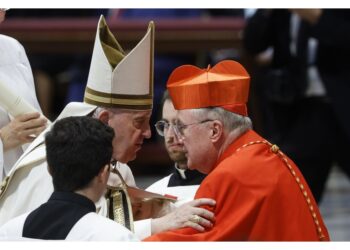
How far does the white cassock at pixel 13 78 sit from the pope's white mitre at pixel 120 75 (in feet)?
1.32

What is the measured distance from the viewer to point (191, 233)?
4.61 m

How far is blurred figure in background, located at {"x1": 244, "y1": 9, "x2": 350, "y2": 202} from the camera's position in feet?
25.2

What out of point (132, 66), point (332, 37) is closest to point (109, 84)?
point (132, 66)

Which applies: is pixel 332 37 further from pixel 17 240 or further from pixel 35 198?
pixel 17 240

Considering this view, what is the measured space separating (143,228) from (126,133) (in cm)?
49

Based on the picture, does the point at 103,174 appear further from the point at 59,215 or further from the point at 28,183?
the point at 28,183

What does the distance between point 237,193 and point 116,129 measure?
73 cm

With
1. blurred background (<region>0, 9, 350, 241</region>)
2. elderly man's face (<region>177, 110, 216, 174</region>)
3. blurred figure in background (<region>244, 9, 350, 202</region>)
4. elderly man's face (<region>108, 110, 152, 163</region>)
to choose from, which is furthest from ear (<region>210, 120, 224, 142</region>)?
blurred background (<region>0, 9, 350, 241</region>)

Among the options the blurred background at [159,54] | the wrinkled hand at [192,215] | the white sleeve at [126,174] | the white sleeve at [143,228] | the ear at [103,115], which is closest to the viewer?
the wrinkled hand at [192,215]

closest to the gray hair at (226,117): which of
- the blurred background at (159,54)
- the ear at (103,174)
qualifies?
the ear at (103,174)

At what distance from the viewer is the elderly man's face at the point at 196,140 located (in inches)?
190

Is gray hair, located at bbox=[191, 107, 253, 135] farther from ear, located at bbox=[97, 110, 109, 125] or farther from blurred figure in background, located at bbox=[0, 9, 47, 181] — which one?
blurred figure in background, located at bbox=[0, 9, 47, 181]

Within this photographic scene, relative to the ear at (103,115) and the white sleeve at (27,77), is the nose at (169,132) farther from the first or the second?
the white sleeve at (27,77)

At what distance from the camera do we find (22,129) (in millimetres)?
5363
